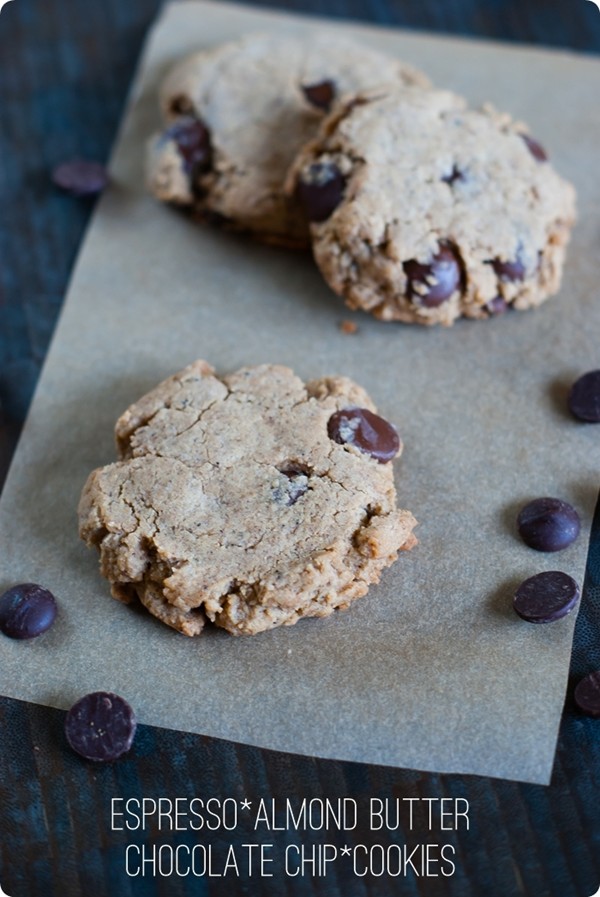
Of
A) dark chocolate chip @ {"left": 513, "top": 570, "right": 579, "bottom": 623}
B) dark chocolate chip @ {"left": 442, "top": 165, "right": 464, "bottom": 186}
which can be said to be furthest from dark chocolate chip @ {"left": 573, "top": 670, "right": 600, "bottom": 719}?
dark chocolate chip @ {"left": 442, "top": 165, "right": 464, "bottom": 186}

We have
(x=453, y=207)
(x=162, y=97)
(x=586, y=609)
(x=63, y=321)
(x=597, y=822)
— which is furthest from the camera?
(x=162, y=97)

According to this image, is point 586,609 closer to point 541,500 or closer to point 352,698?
point 541,500

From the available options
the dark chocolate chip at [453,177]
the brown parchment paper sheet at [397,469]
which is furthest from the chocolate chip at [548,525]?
the dark chocolate chip at [453,177]

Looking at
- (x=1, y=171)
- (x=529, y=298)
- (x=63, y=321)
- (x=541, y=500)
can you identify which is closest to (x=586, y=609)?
(x=541, y=500)

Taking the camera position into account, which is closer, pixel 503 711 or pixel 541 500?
pixel 503 711

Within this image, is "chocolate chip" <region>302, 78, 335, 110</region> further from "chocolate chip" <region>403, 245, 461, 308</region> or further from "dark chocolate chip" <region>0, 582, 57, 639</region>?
"dark chocolate chip" <region>0, 582, 57, 639</region>

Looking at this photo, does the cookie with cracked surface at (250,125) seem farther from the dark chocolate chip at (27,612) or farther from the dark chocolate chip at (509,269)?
the dark chocolate chip at (27,612)

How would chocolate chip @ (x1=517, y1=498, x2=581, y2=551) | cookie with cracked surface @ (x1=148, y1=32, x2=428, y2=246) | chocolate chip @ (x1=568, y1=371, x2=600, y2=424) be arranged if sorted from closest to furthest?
chocolate chip @ (x1=517, y1=498, x2=581, y2=551) → chocolate chip @ (x1=568, y1=371, x2=600, y2=424) → cookie with cracked surface @ (x1=148, y1=32, x2=428, y2=246)

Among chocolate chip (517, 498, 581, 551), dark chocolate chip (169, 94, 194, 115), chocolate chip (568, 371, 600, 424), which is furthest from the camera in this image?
dark chocolate chip (169, 94, 194, 115)
